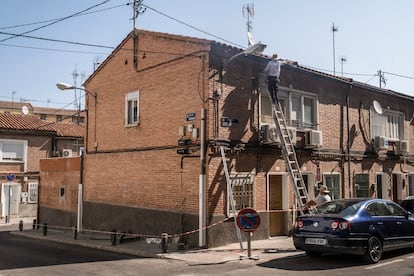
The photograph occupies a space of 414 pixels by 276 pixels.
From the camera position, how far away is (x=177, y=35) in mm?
13883

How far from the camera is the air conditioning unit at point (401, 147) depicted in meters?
19.6

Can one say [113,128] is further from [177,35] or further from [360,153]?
[360,153]

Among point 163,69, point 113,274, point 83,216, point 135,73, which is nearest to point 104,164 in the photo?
point 83,216

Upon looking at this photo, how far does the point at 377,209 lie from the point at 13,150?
1018 inches

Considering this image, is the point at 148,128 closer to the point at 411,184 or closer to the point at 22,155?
the point at 411,184

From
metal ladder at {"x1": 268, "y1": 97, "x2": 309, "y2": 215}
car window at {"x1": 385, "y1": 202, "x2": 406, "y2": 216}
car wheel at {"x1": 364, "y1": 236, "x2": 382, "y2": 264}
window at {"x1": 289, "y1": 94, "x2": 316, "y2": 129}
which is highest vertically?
window at {"x1": 289, "y1": 94, "x2": 316, "y2": 129}

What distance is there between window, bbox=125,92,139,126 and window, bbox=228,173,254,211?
14.6 feet

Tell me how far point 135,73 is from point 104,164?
3.89 meters

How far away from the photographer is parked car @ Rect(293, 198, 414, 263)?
9.33 meters

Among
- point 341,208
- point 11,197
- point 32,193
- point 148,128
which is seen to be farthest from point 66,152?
point 341,208

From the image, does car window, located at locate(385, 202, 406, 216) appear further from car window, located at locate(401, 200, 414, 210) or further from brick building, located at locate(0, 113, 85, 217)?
brick building, located at locate(0, 113, 85, 217)

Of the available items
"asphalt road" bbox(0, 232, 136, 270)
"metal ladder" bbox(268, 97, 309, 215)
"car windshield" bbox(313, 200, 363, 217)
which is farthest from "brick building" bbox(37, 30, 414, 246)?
"car windshield" bbox(313, 200, 363, 217)

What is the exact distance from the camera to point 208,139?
12500 mm

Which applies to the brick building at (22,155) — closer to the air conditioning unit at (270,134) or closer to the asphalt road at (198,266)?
the asphalt road at (198,266)
